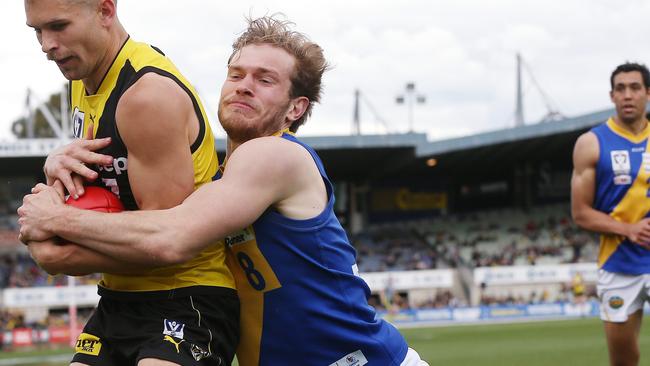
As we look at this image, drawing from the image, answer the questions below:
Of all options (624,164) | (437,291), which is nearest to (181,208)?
(624,164)

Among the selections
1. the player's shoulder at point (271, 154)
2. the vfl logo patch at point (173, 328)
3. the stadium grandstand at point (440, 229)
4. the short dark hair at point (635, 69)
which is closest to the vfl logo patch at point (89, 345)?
the vfl logo patch at point (173, 328)

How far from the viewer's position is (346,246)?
4.15 meters

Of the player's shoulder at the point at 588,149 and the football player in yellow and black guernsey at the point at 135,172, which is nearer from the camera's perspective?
the football player in yellow and black guernsey at the point at 135,172


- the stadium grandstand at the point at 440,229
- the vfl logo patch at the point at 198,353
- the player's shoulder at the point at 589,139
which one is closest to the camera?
the vfl logo patch at the point at 198,353

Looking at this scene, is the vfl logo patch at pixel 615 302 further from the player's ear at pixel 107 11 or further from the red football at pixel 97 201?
the player's ear at pixel 107 11

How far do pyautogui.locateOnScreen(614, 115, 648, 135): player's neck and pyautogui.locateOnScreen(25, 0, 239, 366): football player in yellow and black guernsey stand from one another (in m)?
4.81

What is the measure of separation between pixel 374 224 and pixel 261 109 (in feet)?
157

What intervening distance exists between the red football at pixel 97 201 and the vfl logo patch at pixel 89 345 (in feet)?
2.17

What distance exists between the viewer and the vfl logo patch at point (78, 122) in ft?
13.8

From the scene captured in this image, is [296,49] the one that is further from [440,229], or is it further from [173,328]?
[440,229]

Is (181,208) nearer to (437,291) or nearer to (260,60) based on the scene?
(260,60)

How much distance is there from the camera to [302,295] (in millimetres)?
4008

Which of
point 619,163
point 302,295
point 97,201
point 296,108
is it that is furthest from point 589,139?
point 97,201

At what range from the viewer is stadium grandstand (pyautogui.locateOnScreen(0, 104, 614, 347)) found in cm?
3662
